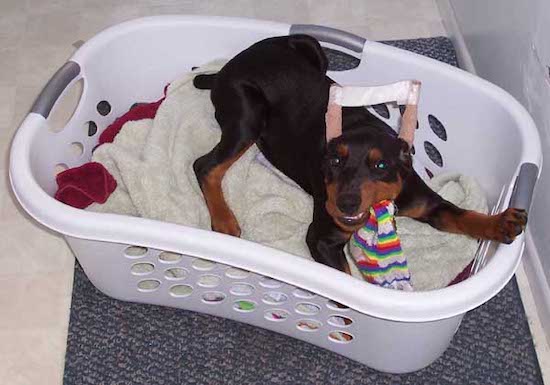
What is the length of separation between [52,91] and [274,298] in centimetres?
65

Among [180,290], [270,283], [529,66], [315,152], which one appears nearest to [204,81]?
[315,152]

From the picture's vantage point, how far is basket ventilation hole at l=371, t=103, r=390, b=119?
193 centimetres

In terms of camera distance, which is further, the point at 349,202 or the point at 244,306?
the point at 244,306

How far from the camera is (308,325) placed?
1.57 metres

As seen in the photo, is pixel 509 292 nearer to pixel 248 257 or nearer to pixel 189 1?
pixel 248 257

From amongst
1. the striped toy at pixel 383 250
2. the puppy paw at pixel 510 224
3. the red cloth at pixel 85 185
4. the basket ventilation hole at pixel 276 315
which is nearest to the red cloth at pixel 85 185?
the red cloth at pixel 85 185

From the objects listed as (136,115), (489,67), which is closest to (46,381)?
(136,115)

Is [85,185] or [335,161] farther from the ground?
[335,161]

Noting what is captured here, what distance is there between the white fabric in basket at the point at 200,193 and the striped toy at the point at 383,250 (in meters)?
0.15

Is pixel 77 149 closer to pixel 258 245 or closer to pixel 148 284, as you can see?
pixel 148 284

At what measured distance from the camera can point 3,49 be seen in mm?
2324

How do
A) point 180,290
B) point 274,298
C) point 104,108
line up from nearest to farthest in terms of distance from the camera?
1. point 274,298
2. point 180,290
3. point 104,108

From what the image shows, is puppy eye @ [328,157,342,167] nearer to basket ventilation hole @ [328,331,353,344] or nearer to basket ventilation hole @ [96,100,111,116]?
basket ventilation hole @ [328,331,353,344]

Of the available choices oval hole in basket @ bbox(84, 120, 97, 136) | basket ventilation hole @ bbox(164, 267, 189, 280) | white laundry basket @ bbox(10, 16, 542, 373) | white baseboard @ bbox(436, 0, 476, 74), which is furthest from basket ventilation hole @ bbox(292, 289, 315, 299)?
white baseboard @ bbox(436, 0, 476, 74)
